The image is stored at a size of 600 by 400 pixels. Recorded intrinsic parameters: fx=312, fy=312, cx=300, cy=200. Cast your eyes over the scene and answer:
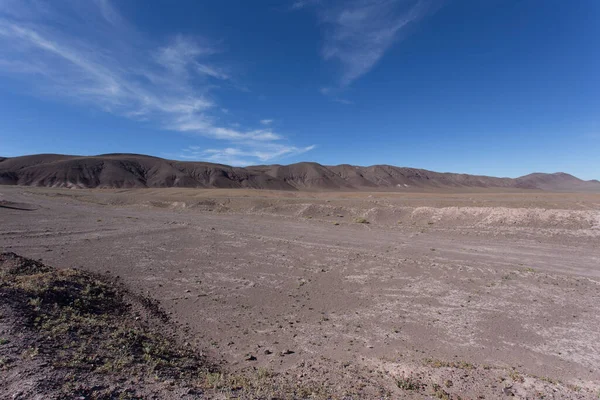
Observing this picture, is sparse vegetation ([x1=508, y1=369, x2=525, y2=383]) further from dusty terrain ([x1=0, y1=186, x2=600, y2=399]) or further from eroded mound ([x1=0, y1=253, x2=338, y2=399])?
eroded mound ([x1=0, y1=253, x2=338, y2=399])

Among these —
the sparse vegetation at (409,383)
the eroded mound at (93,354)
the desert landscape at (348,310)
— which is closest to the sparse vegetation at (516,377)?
the desert landscape at (348,310)

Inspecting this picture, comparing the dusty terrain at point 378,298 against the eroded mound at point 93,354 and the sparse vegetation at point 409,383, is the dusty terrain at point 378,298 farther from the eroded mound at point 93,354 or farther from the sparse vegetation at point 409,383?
the eroded mound at point 93,354

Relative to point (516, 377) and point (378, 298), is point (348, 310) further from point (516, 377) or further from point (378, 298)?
point (516, 377)

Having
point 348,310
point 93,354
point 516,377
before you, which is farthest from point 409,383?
point 93,354

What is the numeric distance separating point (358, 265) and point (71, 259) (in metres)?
13.9

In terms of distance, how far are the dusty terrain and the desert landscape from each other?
5 centimetres

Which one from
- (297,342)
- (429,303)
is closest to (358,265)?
(429,303)

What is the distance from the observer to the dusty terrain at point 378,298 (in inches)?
248

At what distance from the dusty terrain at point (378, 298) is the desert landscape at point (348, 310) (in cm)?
5

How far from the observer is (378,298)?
10.9 meters

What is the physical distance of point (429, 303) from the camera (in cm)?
1043

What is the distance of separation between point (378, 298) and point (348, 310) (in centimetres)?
163

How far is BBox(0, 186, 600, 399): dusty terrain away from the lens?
630 centimetres

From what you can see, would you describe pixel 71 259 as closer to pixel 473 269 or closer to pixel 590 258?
pixel 473 269
